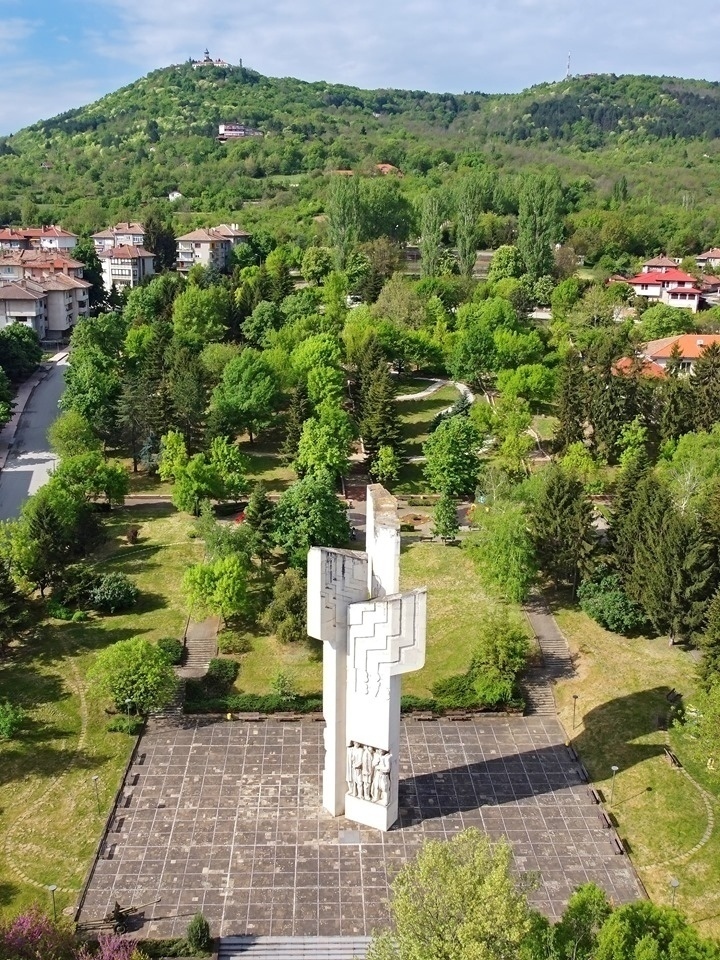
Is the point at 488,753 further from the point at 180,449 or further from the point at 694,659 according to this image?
the point at 180,449

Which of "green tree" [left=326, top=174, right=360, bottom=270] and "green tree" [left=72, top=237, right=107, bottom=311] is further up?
"green tree" [left=326, top=174, right=360, bottom=270]

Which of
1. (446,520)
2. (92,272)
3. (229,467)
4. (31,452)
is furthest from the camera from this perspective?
(92,272)

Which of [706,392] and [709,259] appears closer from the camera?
[706,392]

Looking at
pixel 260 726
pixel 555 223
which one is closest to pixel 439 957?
pixel 260 726

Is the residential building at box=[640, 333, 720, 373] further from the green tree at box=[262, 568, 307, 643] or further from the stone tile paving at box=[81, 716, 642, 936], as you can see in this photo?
the stone tile paving at box=[81, 716, 642, 936]

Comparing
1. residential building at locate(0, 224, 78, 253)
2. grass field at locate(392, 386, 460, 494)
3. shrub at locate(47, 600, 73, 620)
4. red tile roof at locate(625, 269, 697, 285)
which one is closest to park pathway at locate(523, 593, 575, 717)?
grass field at locate(392, 386, 460, 494)

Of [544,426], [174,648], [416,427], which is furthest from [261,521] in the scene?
[544,426]

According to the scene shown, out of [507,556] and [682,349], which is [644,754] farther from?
[682,349]
